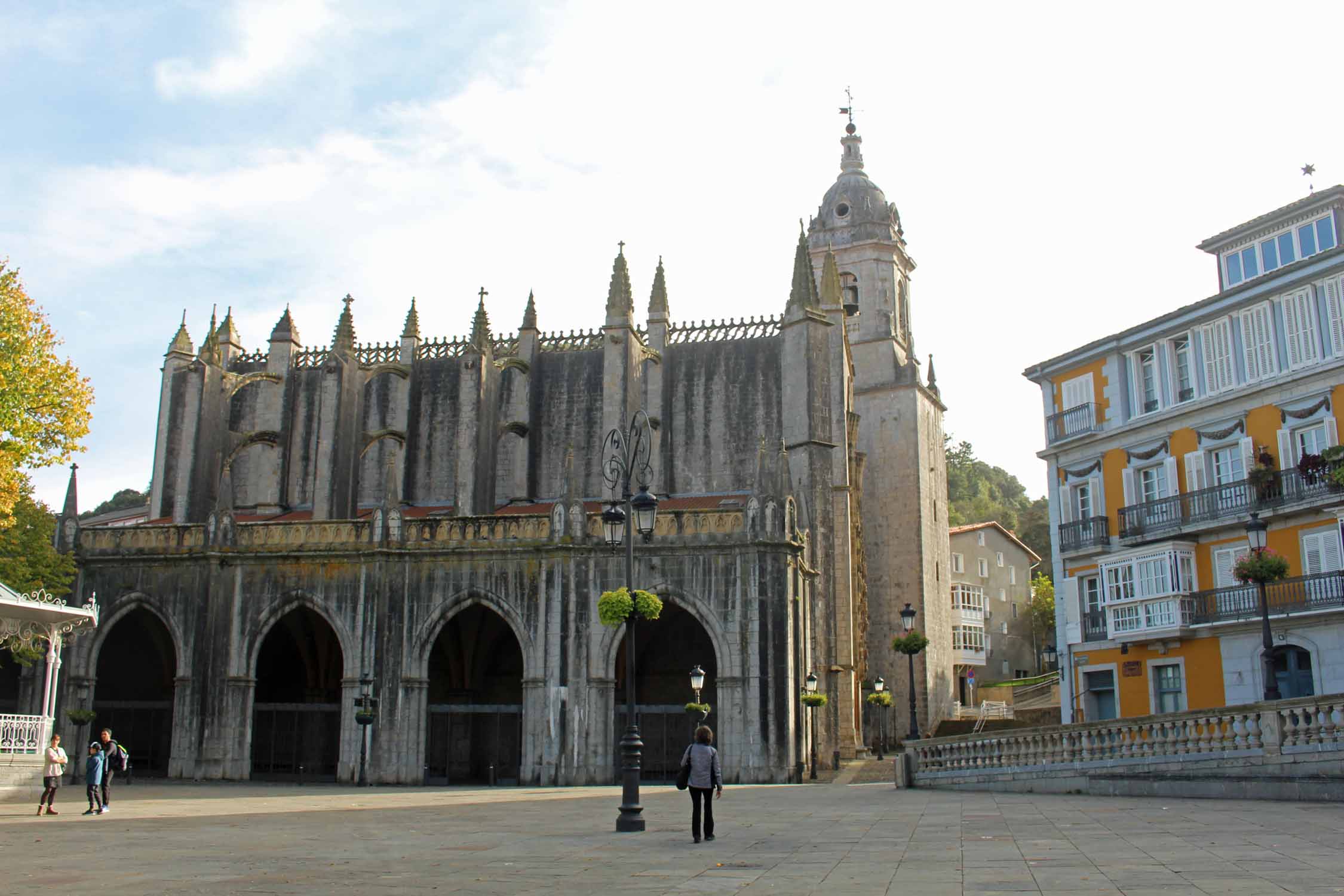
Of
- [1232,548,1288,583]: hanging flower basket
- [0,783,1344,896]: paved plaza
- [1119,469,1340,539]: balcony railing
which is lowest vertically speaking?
[0,783,1344,896]: paved plaza

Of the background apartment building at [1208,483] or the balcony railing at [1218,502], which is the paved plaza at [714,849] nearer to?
the background apartment building at [1208,483]

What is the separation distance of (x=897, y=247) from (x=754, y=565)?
32.3 metres

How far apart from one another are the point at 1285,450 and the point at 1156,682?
24.0 feet

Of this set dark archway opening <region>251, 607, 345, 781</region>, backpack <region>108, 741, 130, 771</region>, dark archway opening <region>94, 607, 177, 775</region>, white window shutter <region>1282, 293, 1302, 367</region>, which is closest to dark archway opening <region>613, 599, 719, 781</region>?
dark archway opening <region>251, 607, 345, 781</region>

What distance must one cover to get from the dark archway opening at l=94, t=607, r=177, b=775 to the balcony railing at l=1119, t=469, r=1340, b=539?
29.5 metres

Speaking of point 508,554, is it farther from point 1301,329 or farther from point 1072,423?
point 1301,329

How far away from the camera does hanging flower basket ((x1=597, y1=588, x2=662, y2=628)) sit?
19828 mm

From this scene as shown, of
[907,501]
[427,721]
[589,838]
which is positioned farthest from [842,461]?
[589,838]

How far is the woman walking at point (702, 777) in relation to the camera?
49.3ft

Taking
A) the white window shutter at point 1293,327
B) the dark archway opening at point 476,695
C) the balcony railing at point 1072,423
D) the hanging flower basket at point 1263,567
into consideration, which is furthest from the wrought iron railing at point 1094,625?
the dark archway opening at point 476,695

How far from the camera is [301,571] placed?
117 ft

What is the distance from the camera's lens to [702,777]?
49.3 ft

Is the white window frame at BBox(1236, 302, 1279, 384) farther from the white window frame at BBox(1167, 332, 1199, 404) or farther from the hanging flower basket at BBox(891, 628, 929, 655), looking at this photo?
the hanging flower basket at BBox(891, 628, 929, 655)

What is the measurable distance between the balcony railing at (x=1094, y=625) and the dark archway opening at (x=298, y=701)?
72.8 ft
